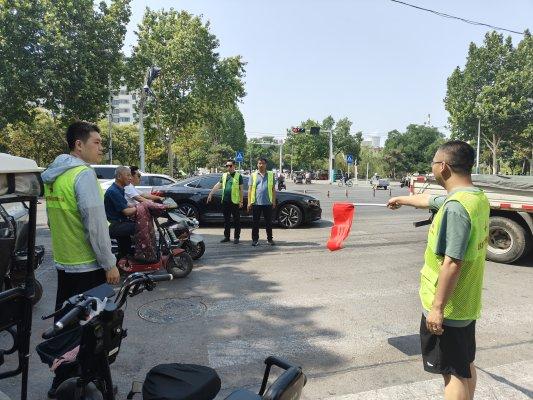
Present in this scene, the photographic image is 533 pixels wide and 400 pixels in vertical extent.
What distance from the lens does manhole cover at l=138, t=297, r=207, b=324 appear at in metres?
4.69

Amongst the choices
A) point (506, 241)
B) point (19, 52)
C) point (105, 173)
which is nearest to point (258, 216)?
point (506, 241)

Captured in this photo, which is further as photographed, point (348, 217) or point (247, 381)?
point (348, 217)

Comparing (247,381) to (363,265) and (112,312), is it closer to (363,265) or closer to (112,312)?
(112,312)

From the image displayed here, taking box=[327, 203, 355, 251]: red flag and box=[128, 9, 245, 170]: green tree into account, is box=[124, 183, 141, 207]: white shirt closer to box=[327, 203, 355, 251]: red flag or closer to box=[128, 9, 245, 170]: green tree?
box=[327, 203, 355, 251]: red flag

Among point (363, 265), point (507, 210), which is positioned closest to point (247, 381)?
point (363, 265)

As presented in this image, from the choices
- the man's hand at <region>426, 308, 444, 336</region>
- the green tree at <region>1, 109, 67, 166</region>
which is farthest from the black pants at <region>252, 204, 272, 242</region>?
the green tree at <region>1, 109, 67, 166</region>

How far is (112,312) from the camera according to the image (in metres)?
2.13

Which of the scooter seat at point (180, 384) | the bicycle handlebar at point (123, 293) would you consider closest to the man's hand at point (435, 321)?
the scooter seat at point (180, 384)

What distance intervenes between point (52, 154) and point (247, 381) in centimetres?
3733

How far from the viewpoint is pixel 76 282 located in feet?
10.1

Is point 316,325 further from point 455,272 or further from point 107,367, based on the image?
point 107,367

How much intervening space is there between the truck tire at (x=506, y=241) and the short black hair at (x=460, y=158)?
5.28 metres

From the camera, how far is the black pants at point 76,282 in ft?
10.1

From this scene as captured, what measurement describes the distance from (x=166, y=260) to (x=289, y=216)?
5349mm
